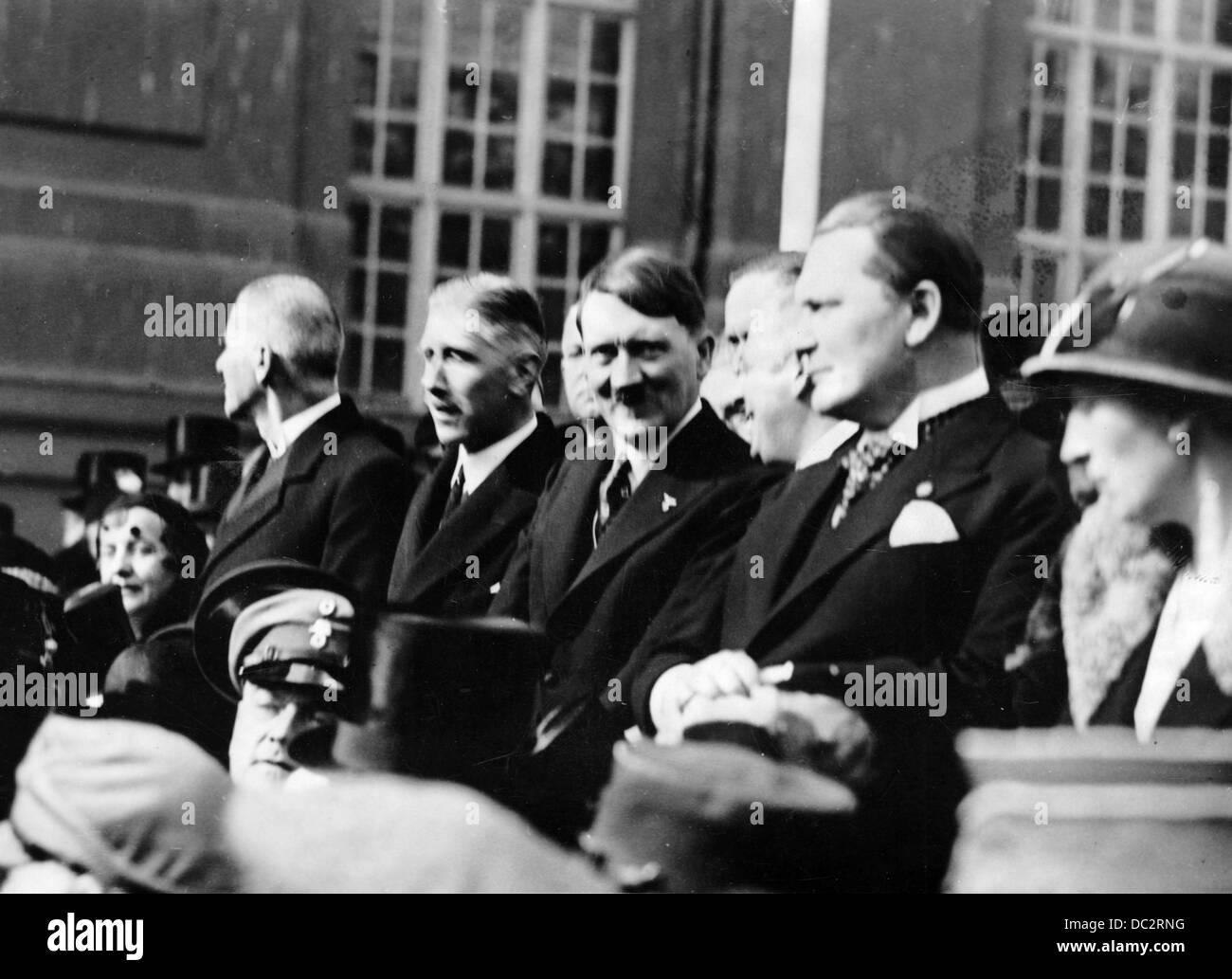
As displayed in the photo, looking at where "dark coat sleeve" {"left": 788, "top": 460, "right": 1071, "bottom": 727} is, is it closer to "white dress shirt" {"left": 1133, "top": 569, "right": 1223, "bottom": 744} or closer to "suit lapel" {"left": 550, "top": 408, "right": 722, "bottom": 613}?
"white dress shirt" {"left": 1133, "top": 569, "right": 1223, "bottom": 744}

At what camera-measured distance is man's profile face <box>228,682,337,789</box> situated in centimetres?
417

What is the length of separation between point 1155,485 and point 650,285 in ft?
5.19

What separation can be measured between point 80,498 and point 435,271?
1162 millimetres

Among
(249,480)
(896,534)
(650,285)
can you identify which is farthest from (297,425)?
(896,534)

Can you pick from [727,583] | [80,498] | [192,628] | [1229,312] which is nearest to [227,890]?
[192,628]

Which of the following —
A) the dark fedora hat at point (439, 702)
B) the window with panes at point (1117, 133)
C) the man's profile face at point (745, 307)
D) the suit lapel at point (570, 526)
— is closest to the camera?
the dark fedora hat at point (439, 702)

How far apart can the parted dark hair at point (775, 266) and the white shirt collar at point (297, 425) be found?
1.18 meters

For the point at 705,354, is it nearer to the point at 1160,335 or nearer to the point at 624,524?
the point at 624,524

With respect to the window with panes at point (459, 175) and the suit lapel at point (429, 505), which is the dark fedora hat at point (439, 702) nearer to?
the suit lapel at point (429, 505)

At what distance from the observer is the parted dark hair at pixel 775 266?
4375mm

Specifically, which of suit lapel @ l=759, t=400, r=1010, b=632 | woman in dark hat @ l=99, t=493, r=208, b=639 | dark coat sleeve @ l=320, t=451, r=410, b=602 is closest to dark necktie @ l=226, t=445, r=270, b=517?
woman in dark hat @ l=99, t=493, r=208, b=639

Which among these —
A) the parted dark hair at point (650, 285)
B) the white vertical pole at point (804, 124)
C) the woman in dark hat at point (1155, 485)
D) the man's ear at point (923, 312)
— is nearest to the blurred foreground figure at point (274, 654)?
the parted dark hair at point (650, 285)

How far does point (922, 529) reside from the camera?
4281mm
